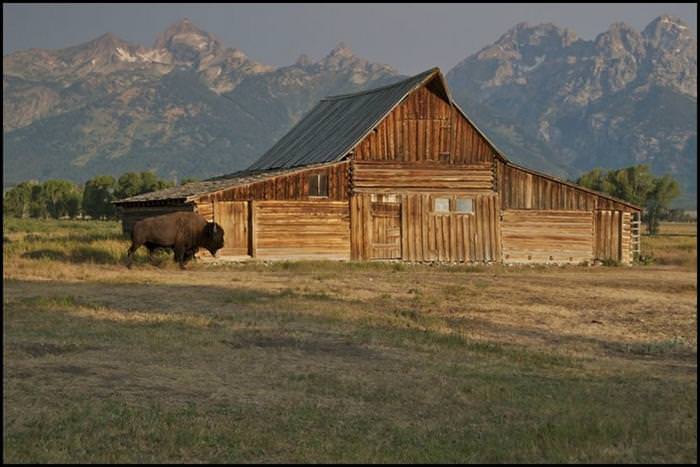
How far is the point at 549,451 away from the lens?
9227 millimetres

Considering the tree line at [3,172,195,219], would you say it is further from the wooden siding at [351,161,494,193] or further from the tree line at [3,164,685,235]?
the wooden siding at [351,161,494,193]

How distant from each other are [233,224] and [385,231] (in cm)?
613

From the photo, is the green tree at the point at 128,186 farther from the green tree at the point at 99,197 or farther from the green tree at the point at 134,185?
the green tree at the point at 99,197

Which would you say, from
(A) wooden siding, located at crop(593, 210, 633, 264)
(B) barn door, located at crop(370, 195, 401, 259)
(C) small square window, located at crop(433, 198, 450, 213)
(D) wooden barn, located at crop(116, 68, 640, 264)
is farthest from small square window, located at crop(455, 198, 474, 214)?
(A) wooden siding, located at crop(593, 210, 633, 264)

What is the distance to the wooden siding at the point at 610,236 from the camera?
1565 inches

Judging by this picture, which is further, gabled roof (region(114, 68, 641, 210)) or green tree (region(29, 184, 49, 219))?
green tree (region(29, 184, 49, 219))

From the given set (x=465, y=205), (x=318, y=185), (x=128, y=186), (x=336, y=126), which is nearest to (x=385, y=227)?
(x=318, y=185)

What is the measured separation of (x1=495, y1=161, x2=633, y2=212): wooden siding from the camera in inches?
1532

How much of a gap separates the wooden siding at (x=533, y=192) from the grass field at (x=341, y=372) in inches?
499

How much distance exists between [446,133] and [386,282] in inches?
478

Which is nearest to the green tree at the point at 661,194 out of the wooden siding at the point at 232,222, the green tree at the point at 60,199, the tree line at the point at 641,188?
the tree line at the point at 641,188

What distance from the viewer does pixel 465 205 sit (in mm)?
38438

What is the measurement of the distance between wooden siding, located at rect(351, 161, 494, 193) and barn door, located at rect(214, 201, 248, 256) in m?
4.63

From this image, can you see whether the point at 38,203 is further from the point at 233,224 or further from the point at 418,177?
the point at 418,177
